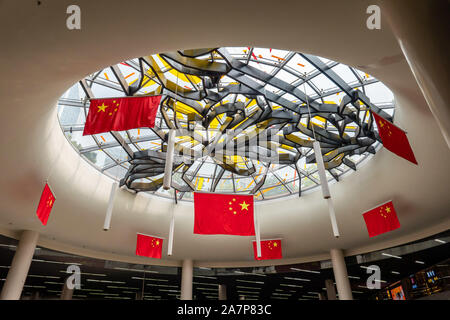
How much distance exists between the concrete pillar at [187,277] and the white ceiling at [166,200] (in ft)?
2.07

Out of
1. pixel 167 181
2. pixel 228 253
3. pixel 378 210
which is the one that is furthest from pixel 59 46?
pixel 228 253

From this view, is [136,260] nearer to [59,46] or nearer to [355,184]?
[355,184]

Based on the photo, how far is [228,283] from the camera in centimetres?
2495

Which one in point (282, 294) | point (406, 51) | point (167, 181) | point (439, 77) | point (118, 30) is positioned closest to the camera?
point (439, 77)

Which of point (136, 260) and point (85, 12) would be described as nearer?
point (85, 12)

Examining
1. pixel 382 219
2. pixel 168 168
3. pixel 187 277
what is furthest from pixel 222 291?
pixel 168 168

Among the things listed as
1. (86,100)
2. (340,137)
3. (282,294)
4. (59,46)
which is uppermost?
(86,100)

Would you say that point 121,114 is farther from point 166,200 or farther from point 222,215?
point 166,200

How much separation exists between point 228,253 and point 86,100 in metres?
13.9

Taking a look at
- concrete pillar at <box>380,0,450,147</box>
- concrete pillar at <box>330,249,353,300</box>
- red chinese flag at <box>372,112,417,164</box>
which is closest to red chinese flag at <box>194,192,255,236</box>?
red chinese flag at <box>372,112,417,164</box>

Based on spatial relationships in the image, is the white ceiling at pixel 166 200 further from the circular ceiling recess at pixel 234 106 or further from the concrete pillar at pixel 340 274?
the circular ceiling recess at pixel 234 106

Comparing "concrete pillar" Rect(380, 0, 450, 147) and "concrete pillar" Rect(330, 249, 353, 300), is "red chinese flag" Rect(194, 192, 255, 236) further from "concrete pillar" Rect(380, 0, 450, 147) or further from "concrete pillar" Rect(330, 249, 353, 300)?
"concrete pillar" Rect(330, 249, 353, 300)

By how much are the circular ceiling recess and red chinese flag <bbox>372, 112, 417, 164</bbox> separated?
157 cm

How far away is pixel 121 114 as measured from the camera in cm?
827
